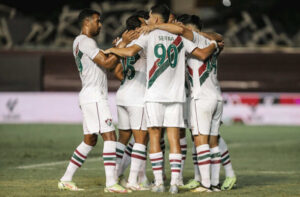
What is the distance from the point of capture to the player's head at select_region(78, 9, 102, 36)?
9.05m

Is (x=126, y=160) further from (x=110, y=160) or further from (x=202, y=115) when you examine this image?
(x=202, y=115)

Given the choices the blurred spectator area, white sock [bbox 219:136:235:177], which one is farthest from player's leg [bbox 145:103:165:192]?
the blurred spectator area

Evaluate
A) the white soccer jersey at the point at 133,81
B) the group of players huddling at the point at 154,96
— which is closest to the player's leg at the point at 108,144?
the group of players huddling at the point at 154,96

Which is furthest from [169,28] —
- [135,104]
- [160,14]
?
[135,104]

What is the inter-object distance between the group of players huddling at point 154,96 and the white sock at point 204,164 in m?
0.01

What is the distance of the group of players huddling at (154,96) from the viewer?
28.7ft

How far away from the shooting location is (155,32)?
8.70 m

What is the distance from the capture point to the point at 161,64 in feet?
28.7

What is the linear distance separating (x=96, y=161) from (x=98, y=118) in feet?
13.3

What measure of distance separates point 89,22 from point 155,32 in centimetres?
89

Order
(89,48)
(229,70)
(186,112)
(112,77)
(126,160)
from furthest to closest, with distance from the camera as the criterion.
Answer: (229,70) → (112,77) → (126,160) → (186,112) → (89,48)

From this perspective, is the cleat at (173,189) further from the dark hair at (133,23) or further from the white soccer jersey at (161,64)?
the dark hair at (133,23)

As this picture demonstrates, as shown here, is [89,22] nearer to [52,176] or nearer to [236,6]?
[52,176]

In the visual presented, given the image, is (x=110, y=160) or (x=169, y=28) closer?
(x=169, y=28)
